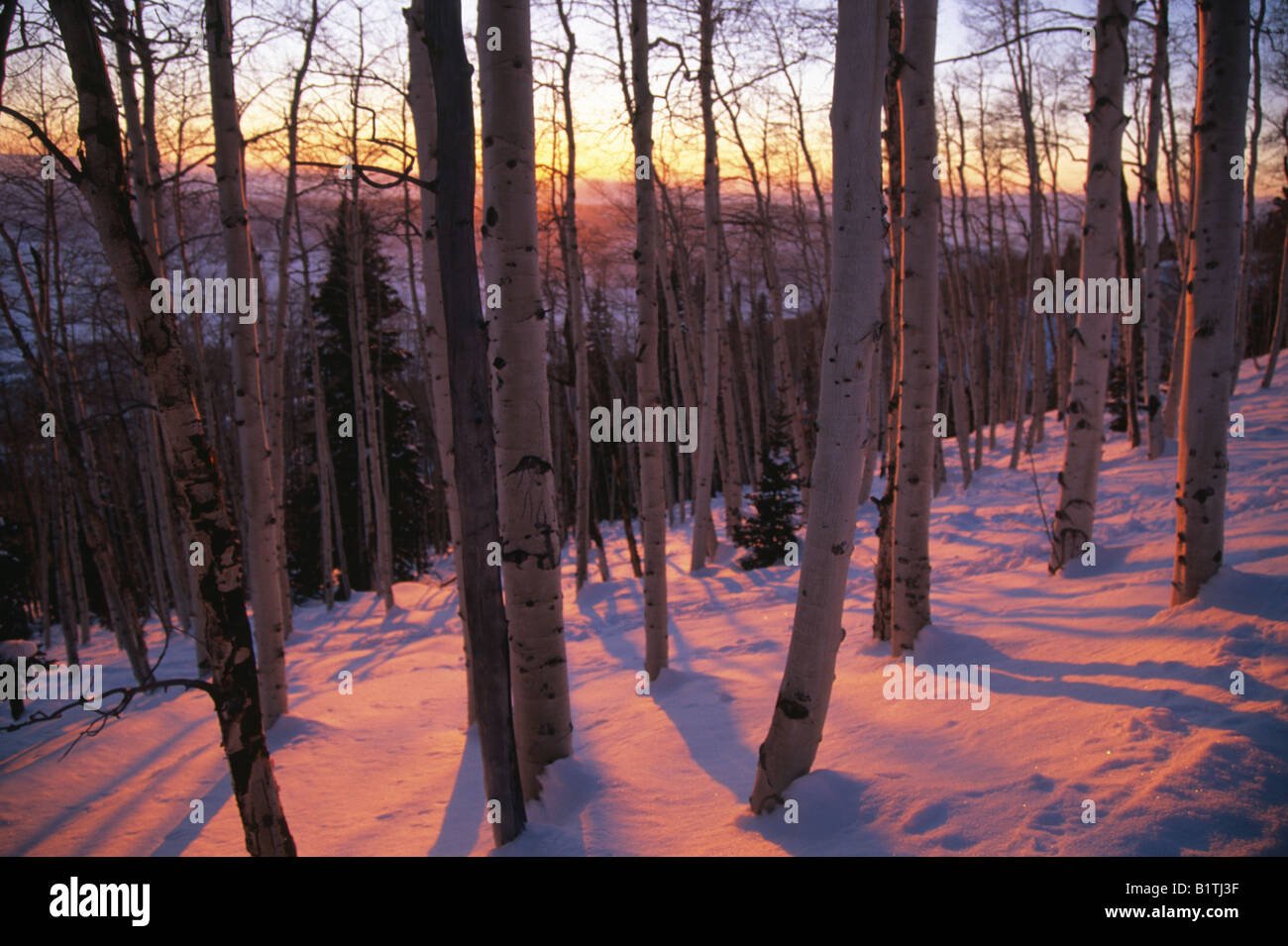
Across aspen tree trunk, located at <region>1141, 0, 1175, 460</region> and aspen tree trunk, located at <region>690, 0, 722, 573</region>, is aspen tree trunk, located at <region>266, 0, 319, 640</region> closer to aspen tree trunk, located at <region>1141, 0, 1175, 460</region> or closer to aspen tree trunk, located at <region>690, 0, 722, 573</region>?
aspen tree trunk, located at <region>690, 0, 722, 573</region>

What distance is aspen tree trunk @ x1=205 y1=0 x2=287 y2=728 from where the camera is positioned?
18.9 ft

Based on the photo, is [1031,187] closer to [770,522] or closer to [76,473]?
[770,522]

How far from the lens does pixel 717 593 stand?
36.8ft

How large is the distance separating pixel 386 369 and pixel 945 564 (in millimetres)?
17765

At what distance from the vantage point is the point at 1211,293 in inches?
172

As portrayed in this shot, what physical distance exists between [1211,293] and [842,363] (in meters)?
3.49

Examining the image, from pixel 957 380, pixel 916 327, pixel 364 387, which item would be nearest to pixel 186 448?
pixel 916 327

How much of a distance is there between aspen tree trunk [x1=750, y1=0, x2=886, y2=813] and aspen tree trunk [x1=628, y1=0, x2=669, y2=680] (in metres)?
3.09

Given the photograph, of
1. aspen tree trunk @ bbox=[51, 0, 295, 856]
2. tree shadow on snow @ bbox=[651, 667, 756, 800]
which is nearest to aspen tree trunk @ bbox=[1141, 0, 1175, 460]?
tree shadow on snow @ bbox=[651, 667, 756, 800]

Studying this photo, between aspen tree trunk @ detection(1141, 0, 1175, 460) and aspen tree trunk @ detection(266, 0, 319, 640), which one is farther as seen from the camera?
aspen tree trunk @ detection(1141, 0, 1175, 460)

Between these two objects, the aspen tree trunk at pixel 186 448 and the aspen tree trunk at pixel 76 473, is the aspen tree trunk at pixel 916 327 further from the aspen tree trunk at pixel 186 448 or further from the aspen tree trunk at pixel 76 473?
the aspen tree trunk at pixel 76 473

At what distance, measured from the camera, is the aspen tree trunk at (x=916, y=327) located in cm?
486
